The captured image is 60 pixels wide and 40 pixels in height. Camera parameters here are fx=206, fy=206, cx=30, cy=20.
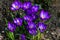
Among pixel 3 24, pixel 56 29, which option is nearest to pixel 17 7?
pixel 3 24

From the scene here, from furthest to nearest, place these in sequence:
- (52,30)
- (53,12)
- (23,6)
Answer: (53,12) → (52,30) → (23,6)

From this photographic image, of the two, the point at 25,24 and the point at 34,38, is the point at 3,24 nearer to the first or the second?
the point at 25,24

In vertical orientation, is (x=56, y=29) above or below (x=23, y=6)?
below

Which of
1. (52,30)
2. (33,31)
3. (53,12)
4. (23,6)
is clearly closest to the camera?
(33,31)

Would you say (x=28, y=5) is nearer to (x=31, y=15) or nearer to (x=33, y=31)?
(x=31, y=15)

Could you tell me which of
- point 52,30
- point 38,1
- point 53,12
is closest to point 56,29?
point 52,30

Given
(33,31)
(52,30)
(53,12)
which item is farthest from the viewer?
(53,12)

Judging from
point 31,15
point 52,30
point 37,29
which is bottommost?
point 52,30

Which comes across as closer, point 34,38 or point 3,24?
point 34,38

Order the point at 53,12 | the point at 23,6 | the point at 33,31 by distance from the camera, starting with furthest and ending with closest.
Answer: the point at 53,12, the point at 23,6, the point at 33,31
